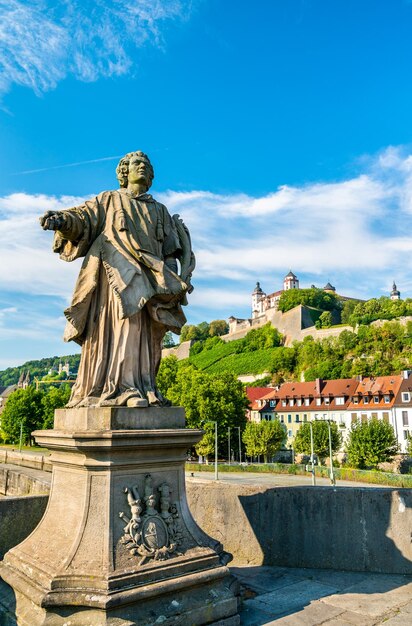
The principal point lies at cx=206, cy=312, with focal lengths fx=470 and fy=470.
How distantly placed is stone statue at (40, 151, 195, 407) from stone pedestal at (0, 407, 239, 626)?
356mm

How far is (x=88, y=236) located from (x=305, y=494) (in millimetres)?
3626

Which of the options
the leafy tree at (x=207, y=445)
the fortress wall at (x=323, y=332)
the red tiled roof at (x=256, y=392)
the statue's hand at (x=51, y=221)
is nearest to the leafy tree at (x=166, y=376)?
the leafy tree at (x=207, y=445)

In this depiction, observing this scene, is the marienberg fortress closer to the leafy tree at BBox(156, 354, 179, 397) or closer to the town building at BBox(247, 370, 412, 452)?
the town building at BBox(247, 370, 412, 452)

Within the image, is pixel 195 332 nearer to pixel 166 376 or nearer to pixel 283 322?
pixel 283 322

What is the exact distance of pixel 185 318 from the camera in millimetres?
4668

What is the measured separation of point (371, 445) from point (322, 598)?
41335 millimetres

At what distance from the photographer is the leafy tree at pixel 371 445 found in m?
42.0

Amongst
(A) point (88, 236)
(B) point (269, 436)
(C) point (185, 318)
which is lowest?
(B) point (269, 436)

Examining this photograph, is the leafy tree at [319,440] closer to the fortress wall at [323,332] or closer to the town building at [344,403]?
the town building at [344,403]

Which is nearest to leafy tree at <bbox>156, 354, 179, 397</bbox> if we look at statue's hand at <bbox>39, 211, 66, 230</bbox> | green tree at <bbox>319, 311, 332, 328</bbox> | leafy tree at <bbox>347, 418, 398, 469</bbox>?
leafy tree at <bbox>347, 418, 398, 469</bbox>

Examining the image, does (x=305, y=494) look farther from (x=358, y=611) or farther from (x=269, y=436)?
(x=269, y=436)

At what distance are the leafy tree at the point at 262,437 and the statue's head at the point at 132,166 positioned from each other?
4748 cm

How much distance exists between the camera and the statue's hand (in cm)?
402

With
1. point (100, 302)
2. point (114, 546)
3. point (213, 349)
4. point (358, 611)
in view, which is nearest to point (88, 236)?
point (100, 302)
